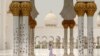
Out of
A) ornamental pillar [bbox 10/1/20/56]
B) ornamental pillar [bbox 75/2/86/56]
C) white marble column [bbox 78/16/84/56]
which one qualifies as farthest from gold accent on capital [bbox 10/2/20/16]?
white marble column [bbox 78/16/84/56]

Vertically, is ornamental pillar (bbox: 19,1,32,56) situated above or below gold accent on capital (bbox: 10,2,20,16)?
below

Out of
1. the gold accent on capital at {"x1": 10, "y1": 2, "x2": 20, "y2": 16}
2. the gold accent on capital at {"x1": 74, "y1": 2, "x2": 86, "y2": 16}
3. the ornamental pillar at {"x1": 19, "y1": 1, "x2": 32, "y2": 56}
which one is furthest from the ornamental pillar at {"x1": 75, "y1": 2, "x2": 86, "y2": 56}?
the gold accent on capital at {"x1": 10, "y1": 2, "x2": 20, "y2": 16}

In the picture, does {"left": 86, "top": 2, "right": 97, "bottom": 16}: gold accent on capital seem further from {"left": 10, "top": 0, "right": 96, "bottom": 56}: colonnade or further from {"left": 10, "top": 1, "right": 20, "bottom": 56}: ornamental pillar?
{"left": 10, "top": 1, "right": 20, "bottom": 56}: ornamental pillar

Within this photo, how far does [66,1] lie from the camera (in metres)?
11.0

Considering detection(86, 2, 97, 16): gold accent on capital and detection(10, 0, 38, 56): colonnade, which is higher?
detection(86, 2, 97, 16): gold accent on capital

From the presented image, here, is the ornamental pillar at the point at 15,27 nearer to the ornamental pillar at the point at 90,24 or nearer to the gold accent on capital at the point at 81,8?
the gold accent on capital at the point at 81,8

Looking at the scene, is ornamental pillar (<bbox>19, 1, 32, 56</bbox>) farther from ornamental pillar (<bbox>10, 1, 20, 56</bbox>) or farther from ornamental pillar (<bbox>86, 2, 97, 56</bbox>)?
ornamental pillar (<bbox>86, 2, 97, 56</bbox>)

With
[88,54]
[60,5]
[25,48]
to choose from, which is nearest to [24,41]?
[25,48]

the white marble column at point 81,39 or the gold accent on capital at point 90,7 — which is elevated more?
the gold accent on capital at point 90,7

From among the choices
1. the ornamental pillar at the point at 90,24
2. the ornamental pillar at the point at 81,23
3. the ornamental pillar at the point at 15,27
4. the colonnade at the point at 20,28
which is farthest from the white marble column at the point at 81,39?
the ornamental pillar at the point at 15,27

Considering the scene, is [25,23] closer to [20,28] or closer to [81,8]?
[20,28]

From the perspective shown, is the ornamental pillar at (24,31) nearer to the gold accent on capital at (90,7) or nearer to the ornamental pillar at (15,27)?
the ornamental pillar at (15,27)

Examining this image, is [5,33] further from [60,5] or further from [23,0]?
[23,0]

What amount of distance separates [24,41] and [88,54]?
127cm
